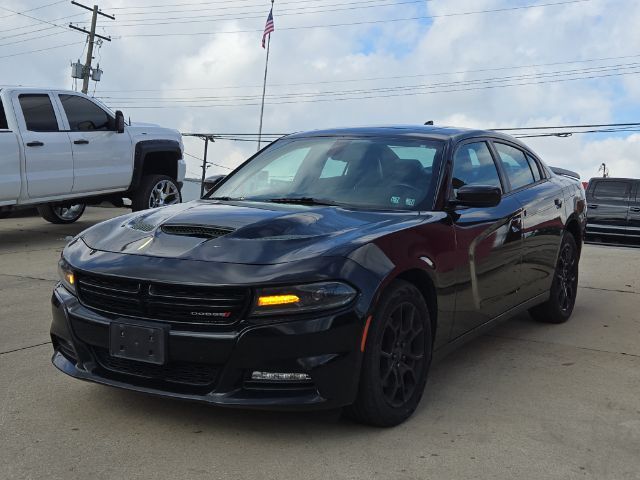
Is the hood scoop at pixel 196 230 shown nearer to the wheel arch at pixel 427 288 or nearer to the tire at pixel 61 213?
the wheel arch at pixel 427 288

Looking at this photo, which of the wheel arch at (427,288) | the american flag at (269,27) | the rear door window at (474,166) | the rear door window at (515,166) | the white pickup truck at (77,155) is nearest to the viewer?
the wheel arch at (427,288)

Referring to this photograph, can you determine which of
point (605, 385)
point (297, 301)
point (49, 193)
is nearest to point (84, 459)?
point (297, 301)

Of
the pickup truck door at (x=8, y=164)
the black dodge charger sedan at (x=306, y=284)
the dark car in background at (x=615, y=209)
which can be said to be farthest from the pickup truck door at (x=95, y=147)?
the dark car in background at (x=615, y=209)

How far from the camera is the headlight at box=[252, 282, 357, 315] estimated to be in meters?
3.04

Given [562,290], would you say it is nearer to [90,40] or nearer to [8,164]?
[8,164]

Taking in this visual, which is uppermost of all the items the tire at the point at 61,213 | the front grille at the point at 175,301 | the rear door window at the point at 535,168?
the rear door window at the point at 535,168

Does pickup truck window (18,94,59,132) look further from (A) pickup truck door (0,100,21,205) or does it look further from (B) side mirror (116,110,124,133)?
(B) side mirror (116,110,124,133)

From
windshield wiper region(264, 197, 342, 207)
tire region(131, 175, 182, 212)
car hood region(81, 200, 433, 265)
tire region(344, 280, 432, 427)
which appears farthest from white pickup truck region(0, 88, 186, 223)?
tire region(344, 280, 432, 427)

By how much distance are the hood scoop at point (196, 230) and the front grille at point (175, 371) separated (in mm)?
610

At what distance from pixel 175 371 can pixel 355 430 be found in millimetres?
894

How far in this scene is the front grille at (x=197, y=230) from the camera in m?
3.38

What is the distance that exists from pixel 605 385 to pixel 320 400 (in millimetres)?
2061

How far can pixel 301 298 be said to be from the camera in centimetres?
305

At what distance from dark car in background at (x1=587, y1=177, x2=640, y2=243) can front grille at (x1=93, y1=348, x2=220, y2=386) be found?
605 inches
